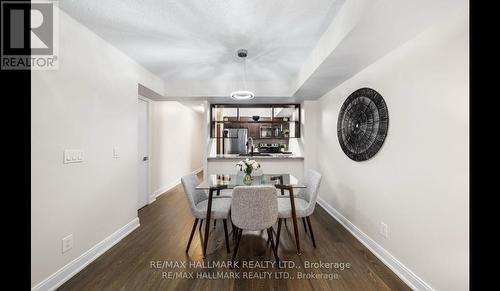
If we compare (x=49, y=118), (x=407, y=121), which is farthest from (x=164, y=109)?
(x=407, y=121)

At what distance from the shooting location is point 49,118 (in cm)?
170

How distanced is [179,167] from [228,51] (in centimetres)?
383

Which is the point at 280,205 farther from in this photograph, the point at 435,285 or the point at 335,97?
the point at 335,97

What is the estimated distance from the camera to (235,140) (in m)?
4.77

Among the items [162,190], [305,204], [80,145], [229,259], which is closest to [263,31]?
[305,204]

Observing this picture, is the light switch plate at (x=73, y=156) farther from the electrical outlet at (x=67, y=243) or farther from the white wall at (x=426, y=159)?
the white wall at (x=426, y=159)

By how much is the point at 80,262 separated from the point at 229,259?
149cm

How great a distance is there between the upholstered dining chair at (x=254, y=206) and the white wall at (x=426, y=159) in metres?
1.23

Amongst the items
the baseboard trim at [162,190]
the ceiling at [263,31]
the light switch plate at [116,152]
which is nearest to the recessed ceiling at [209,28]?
the ceiling at [263,31]

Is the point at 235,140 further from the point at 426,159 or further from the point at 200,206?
the point at 426,159

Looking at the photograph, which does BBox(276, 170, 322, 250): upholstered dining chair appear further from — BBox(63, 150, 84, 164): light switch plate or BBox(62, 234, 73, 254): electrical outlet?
BBox(63, 150, 84, 164): light switch plate

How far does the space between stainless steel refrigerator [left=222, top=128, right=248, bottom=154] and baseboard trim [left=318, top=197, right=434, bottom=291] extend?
8.45 feet

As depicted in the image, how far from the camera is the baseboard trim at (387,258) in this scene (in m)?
1.71

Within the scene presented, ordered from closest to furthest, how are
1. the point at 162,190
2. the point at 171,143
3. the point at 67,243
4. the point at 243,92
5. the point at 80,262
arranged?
the point at 67,243, the point at 80,262, the point at 243,92, the point at 162,190, the point at 171,143
